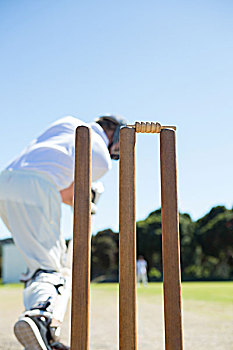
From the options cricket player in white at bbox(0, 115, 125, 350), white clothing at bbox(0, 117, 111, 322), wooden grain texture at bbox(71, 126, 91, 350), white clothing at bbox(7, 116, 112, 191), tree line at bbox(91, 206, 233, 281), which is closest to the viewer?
wooden grain texture at bbox(71, 126, 91, 350)

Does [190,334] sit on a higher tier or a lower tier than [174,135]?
lower

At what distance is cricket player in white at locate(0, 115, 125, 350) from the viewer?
2.50 metres

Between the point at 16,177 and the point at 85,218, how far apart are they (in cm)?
118

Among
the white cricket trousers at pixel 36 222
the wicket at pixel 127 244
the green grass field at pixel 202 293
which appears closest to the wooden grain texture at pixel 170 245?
the wicket at pixel 127 244

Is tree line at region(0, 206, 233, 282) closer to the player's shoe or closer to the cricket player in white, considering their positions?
the cricket player in white

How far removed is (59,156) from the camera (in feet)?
9.52

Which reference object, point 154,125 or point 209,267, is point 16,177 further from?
point 209,267

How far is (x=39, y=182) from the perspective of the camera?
9.14ft

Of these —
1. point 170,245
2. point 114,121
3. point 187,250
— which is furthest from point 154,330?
point 187,250

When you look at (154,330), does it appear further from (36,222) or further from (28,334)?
(28,334)

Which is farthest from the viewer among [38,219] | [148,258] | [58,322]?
[148,258]

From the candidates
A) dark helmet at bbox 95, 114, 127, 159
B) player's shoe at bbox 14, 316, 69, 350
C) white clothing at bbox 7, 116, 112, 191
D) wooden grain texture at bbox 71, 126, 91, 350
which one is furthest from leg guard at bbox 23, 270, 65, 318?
dark helmet at bbox 95, 114, 127, 159

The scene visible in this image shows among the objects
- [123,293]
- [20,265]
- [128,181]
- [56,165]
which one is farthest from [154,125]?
[20,265]

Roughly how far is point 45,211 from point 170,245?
1209 millimetres
